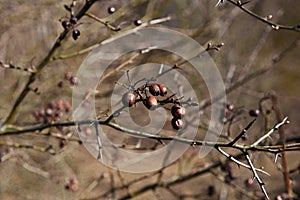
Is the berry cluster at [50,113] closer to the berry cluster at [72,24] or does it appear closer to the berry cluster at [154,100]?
the berry cluster at [72,24]

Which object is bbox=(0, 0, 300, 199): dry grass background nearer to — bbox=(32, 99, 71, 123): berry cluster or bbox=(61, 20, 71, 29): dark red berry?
bbox=(32, 99, 71, 123): berry cluster

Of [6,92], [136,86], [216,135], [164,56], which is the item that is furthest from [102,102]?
[136,86]

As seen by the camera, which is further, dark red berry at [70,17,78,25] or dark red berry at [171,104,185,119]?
dark red berry at [70,17,78,25]

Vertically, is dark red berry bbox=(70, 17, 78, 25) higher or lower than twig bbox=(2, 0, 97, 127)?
lower

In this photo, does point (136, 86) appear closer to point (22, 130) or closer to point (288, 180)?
point (22, 130)

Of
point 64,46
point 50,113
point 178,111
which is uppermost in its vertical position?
point 64,46

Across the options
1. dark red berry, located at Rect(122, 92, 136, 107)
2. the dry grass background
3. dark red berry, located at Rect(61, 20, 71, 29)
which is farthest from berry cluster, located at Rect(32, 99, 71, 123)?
dark red berry, located at Rect(122, 92, 136, 107)

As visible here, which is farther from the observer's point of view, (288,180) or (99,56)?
(99,56)

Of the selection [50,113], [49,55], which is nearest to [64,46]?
[50,113]

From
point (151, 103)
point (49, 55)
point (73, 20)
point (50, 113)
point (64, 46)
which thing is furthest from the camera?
point (64, 46)

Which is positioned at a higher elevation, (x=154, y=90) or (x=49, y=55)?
(x=49, y=55)

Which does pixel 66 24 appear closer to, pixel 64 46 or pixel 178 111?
pixel 178 111
